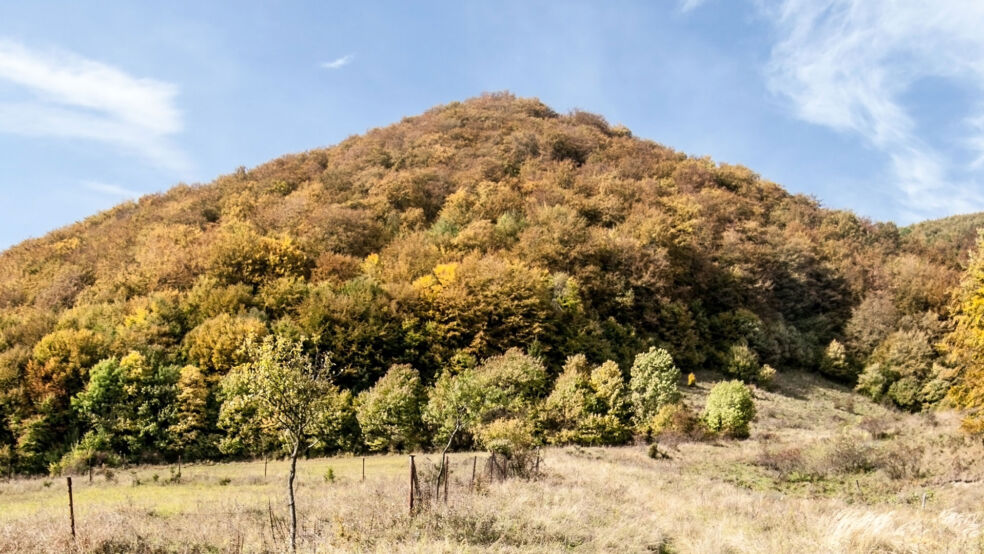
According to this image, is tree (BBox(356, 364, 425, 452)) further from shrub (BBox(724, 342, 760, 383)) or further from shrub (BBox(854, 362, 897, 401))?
shrub (BBox(854, 362, 897, 401))

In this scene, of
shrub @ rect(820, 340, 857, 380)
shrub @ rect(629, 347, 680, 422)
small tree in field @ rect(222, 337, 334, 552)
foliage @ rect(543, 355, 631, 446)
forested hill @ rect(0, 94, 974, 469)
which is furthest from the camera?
shrub @ rect(820, 340, 857, 380)

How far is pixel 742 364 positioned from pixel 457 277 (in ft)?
94.0

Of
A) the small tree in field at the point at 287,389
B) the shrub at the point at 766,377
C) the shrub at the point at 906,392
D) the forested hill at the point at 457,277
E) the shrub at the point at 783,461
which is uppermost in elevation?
the forested hill at the point at 457,277

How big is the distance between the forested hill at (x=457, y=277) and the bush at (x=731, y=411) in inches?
483

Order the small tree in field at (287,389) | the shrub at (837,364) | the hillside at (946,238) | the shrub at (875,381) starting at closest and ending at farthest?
the small tree in field at (287,389)
the shrub at (875,381)
the shrub at (837,364)
the hillside at (946,238)

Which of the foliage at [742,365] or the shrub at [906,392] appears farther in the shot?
the foliage at [742,365]

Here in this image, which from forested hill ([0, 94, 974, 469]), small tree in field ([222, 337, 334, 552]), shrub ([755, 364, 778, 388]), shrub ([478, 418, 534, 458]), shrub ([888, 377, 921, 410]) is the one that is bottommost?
shrub ([888, 377, 921, 410])

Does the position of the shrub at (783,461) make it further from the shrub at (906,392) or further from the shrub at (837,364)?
the shrub at (837,364)

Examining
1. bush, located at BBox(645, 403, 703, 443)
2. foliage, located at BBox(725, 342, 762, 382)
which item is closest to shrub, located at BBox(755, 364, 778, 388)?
foliage, located at BBox(725, 342, 762, 382)

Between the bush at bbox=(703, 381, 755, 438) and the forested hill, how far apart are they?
40.3ft

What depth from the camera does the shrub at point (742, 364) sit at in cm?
5631

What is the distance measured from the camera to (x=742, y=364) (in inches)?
2215

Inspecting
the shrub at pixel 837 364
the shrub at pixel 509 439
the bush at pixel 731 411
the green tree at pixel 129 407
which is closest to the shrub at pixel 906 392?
the shrub at pixel 837 364

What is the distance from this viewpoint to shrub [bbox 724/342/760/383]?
185 ft
